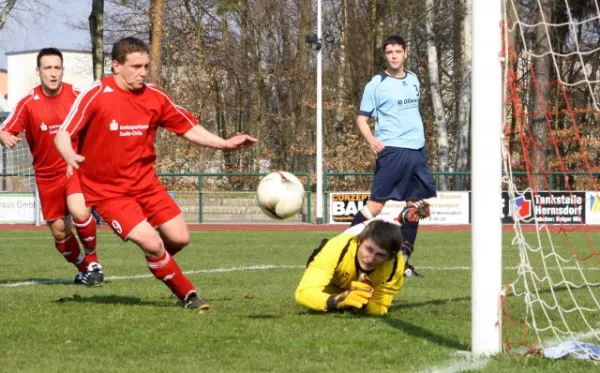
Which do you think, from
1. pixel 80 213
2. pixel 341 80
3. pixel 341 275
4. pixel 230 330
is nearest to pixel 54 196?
pixel 80 213

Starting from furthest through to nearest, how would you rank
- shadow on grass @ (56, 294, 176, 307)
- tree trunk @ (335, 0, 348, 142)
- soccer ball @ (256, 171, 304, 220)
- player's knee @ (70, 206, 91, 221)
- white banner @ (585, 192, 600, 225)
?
1. tree trunk @ (335, 0, 348, 142)
2. white banner @ (585, 192, 600, 225)
3. player's knee @ (70, 206, 91, 221)
4. soccer ball @ (256, 171, 304, 220)
5. shadow on grass @ (56, 294, 176, 307)

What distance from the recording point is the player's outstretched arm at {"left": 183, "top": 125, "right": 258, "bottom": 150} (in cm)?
679

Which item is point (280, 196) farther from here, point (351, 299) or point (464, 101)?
point (464, 101)

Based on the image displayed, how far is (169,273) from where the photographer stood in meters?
6.86

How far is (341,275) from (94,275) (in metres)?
3.33

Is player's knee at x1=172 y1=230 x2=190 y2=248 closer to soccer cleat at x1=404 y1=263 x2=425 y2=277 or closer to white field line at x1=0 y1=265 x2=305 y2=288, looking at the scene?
white field line at x1=0 y1=265 x2=305 y2=288

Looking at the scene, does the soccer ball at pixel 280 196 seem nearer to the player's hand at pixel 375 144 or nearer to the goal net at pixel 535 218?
the player's hand at pixel 375 144

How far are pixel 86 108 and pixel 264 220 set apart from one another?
822 inches

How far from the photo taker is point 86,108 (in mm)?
6863

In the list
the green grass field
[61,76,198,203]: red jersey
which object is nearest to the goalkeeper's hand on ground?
the green grass field

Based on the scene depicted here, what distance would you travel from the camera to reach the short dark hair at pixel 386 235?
5.93 m

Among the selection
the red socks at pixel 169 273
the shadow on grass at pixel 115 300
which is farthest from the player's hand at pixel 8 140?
the red socks at pixel 169 273

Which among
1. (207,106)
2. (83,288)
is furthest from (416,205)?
(207,106)

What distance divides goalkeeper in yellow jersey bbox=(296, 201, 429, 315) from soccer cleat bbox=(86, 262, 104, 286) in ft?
10.0
